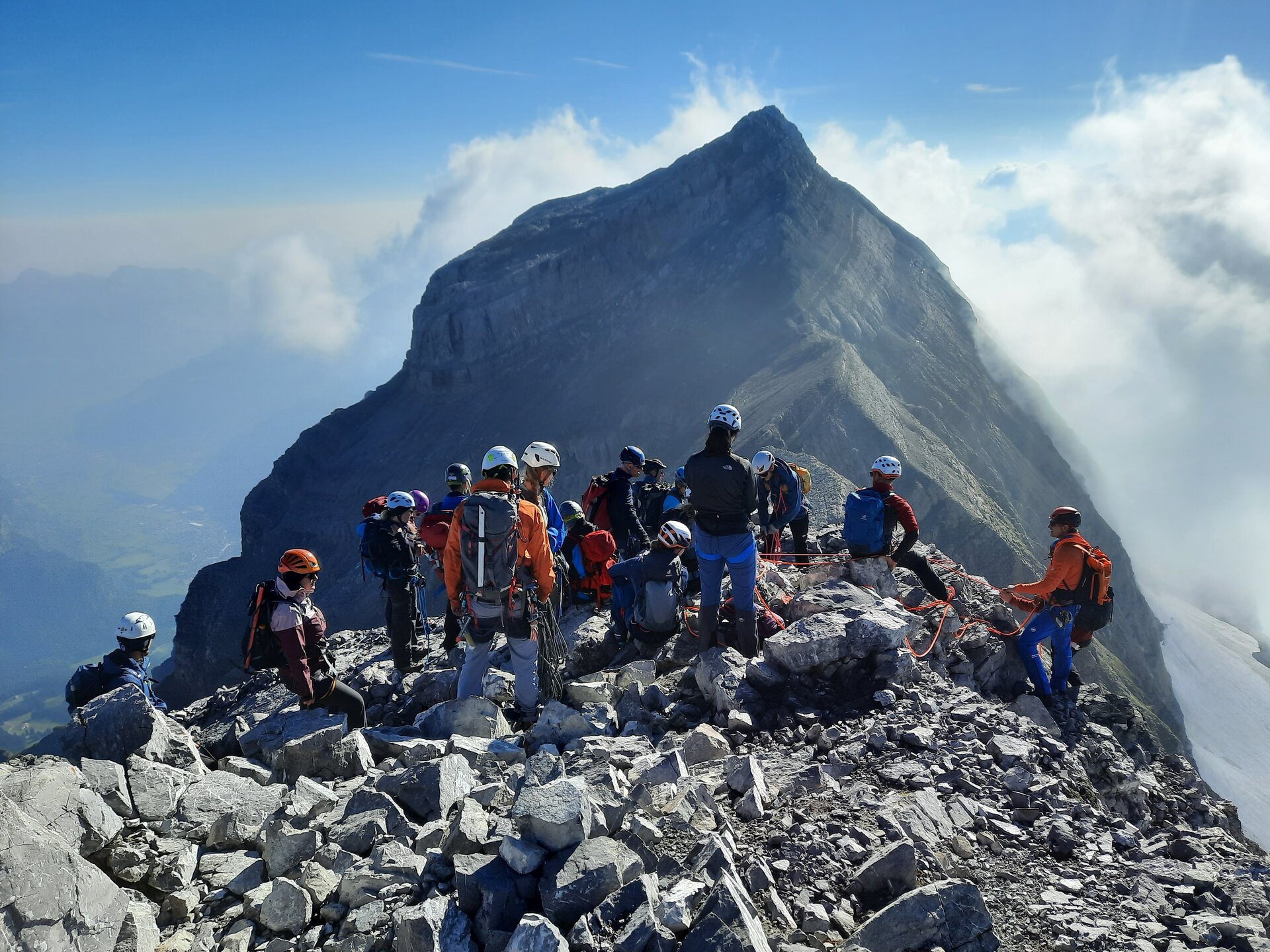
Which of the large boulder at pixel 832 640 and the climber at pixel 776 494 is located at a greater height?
the climber at pixel 776 494

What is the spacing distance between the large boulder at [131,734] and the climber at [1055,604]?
10.0 meters

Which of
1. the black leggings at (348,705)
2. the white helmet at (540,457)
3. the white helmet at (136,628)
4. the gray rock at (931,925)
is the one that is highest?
the white helmet at (540,457)

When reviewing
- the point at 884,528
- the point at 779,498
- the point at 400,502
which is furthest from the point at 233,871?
the point at 779,498

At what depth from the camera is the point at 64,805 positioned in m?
5.03

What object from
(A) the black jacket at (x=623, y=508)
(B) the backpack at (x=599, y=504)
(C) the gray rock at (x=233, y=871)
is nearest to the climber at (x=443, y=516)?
(B) the backpack at (x=599, y=504)

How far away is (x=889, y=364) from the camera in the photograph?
225ft

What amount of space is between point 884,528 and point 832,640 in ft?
11.8

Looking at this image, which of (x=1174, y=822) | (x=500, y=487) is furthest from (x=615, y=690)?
(x=1174, y=822)

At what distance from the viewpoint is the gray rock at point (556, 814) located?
457cm

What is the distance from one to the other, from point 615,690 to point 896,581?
5.40 metres

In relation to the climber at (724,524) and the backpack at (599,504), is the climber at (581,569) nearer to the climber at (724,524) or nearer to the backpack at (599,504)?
the backpack at (599,504)

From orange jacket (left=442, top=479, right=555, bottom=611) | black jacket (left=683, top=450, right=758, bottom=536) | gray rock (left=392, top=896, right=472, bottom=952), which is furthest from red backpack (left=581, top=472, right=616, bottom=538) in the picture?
gray rock (left=392, top=896, right=472, bottom=952)

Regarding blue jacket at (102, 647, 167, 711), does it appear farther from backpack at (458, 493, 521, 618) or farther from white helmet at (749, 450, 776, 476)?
white helmet at (749, 450, 776, 476)

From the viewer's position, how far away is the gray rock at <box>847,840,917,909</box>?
5.04m
